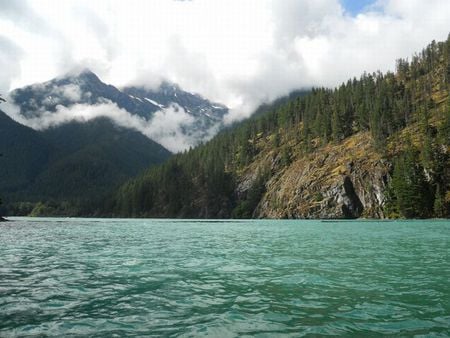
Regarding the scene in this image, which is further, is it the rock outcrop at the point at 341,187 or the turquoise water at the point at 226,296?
the rock outcrop at the point at 341,187

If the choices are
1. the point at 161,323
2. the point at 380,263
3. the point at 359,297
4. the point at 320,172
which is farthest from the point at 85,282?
the point at 320,172

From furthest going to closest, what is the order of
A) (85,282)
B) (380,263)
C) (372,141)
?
1. (372,141)
2. (380,263)
3. (85,282)

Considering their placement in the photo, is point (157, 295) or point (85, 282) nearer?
point (157, 295)

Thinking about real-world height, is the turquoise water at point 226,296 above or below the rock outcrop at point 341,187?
below

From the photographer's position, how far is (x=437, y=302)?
17016 mm

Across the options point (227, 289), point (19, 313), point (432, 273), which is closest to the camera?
point (19, 313)

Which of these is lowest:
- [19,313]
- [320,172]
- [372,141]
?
[19,313]

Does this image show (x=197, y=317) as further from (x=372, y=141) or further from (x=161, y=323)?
(x=372, y=141)

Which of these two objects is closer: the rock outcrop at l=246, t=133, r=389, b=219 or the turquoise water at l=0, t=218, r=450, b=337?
the turquoise water at l=0, t=218, r=450, b=337

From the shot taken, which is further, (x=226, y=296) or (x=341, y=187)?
(x=341, y=187)

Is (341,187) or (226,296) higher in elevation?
(341,187)

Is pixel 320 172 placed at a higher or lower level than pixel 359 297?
higher

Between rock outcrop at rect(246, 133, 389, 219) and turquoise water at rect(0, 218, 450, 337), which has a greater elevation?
rock outcrop at rect(246, 133, 389, 219)

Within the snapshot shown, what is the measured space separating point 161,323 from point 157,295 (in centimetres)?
487
